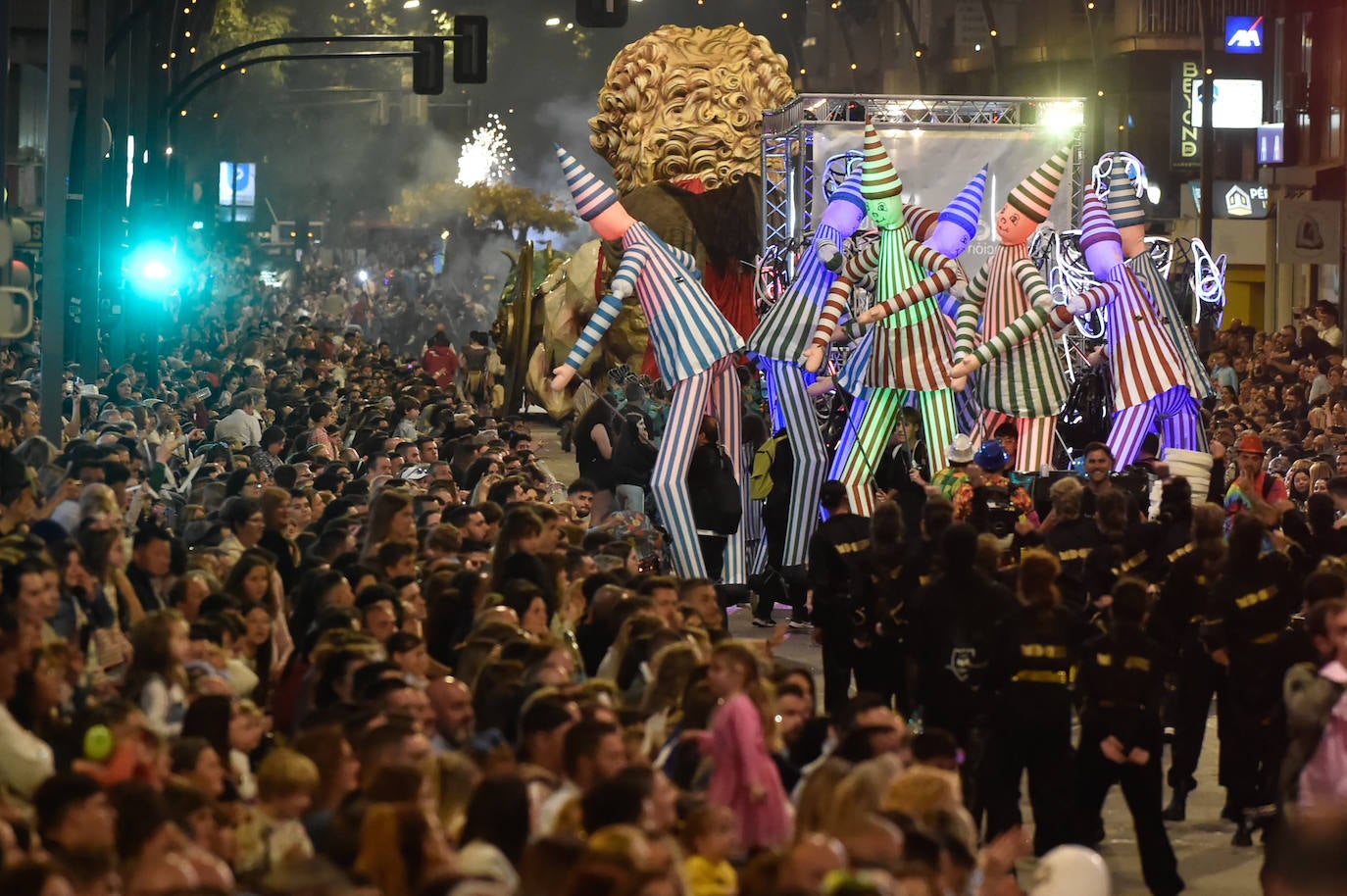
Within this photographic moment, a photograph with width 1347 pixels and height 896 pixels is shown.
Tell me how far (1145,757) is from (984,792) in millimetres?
775

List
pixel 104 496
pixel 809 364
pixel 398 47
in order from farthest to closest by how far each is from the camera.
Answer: pixel 398 47 < pixel 809 364 < pixel 104 496

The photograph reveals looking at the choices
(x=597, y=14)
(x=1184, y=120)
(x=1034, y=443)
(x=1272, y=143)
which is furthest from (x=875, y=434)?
(x=1184, y=120)

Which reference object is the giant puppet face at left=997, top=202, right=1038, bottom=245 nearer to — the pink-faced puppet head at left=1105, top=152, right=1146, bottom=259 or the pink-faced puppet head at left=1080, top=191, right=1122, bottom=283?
the pink-faced puppet head at left=1080, top=191, right=1122, bottom=283

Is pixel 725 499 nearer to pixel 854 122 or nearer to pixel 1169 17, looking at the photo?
pixel 854 122

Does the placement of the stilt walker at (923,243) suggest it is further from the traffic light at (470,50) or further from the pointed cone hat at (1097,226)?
the traffic light at (470,50)

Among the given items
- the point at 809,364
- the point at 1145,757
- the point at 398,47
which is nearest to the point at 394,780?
the point at 1145,757

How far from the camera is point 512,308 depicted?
34.6m

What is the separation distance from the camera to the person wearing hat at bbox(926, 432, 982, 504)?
47.4ft

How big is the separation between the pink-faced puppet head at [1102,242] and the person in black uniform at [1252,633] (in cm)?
668

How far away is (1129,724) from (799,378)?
7.69 metres

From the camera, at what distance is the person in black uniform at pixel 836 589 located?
1267 centimetres

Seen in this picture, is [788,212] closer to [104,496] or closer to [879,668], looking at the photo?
[879,668]

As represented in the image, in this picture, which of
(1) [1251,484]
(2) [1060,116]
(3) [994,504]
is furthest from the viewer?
(2) [1060,116]

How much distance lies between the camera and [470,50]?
83.6ft
